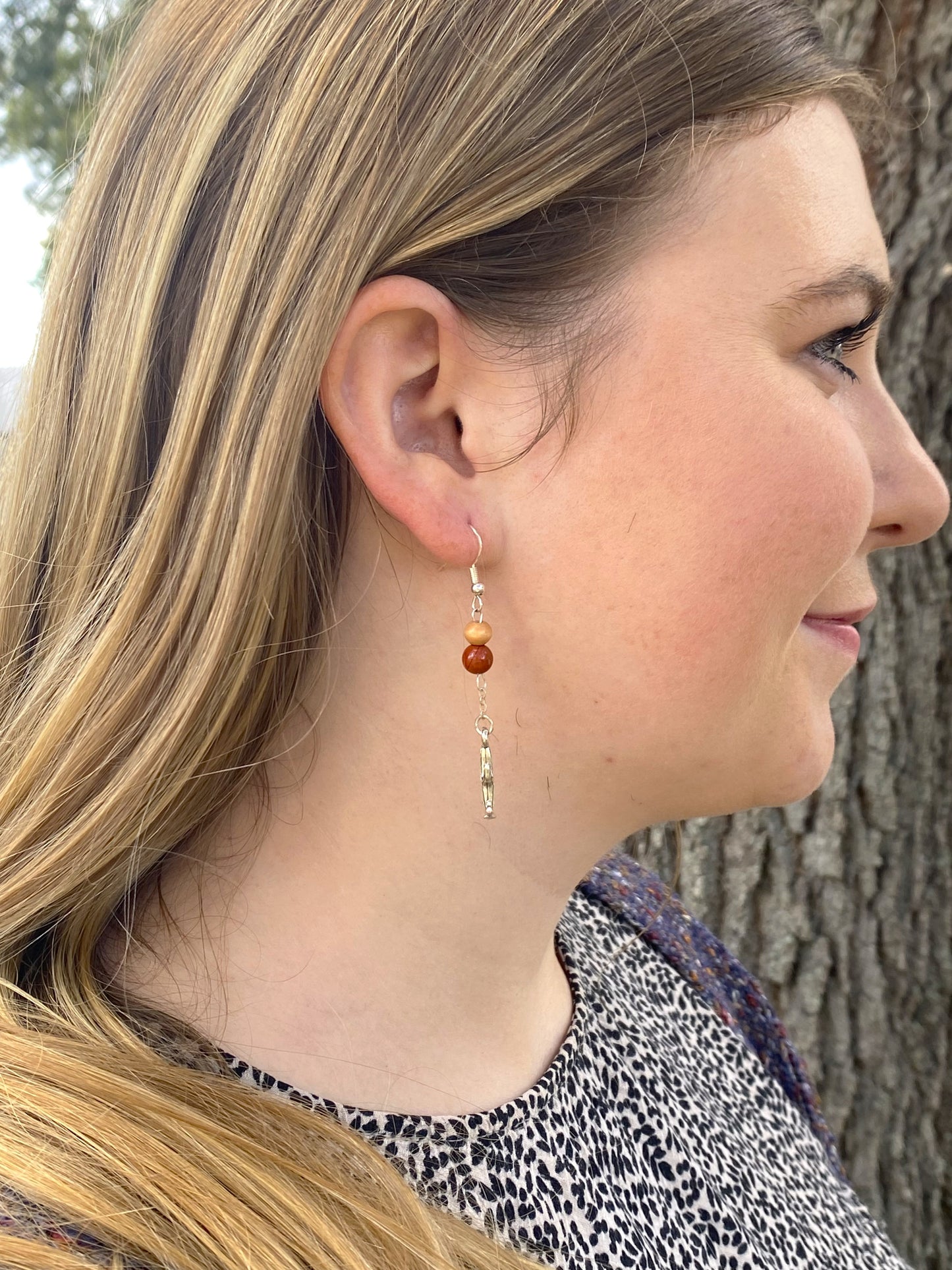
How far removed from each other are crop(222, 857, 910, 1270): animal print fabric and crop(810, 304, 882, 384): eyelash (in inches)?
31.3

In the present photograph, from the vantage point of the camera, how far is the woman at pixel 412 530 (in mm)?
1040

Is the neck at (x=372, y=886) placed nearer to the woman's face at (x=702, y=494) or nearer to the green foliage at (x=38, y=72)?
the woman's face at (x=702, y=494)

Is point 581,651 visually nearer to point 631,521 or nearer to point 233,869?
point 631,521

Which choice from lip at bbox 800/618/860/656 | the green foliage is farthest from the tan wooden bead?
the green foliage

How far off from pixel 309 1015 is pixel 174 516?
0.51 m

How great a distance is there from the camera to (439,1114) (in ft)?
3.67

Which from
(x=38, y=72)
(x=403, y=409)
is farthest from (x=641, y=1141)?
(x=38, y=72)

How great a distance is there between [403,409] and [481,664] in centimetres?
26

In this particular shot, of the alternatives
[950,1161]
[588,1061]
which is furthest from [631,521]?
[950,1161]

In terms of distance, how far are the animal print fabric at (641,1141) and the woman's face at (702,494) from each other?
384 mm

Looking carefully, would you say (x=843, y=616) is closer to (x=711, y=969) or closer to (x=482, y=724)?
(x=482, y=724)

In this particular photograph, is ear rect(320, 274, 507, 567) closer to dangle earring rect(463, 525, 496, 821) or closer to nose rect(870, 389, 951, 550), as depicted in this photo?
dangle earring rect(463, 525, 496, 821)

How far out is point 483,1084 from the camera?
46.4 inches

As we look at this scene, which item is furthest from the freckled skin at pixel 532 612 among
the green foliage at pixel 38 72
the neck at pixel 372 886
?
the green foliage at pixel 38 72
